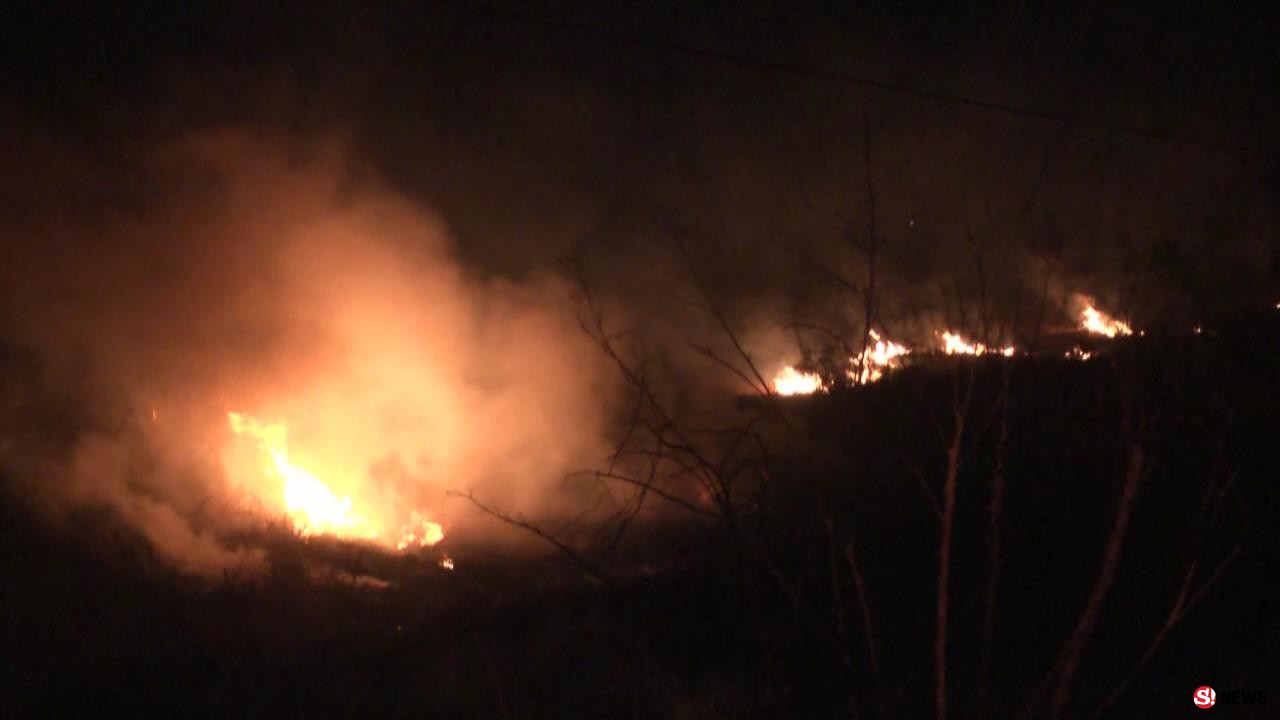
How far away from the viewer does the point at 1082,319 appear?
4.93 metres

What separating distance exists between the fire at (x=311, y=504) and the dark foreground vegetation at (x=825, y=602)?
174 cm

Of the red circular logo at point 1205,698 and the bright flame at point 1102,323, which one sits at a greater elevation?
the bright flame at point 1102,323

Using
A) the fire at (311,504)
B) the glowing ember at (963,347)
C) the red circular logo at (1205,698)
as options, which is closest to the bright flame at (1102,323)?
the glowing ember at (963,347)

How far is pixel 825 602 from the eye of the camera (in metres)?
3.90

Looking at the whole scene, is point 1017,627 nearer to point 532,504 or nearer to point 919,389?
point 919,389

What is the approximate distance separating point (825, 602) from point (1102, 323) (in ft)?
6.08

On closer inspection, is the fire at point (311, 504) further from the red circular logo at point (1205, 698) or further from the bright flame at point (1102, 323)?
the red circular logo at point (1205, 698)

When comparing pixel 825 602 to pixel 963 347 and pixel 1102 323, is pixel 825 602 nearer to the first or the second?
pixel 963 347

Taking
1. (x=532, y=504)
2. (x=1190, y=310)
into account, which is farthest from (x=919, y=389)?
(x=532, y=504)

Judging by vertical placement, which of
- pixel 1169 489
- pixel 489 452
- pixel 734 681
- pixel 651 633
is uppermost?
pixel 489 452

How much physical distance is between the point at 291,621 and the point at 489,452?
5.56 meters

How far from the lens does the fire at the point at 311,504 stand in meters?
10.0

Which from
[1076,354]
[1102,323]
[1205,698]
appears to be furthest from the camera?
[1076,354]

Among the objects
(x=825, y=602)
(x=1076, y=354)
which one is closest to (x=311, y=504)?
(x=825, y=602)
